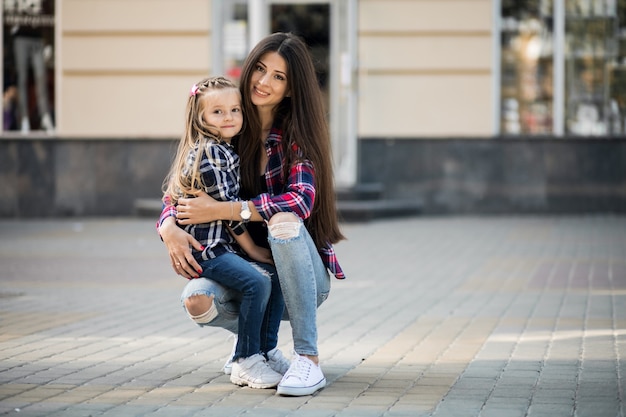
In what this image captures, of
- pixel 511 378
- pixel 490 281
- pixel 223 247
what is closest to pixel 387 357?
pixel 511 378

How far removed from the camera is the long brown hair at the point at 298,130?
5.26m

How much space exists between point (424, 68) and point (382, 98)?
731 millimetres

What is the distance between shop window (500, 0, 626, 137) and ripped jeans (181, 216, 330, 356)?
11.6 m

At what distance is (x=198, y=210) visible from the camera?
502 cm

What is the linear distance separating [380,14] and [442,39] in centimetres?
95

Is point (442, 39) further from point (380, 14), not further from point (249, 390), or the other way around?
point (249, 390)

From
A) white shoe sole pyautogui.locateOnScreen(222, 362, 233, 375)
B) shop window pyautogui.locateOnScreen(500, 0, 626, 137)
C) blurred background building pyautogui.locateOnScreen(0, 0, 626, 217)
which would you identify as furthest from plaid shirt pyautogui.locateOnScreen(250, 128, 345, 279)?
shop window pyautogui.locateOnScreen(500, 0, 626, 137)

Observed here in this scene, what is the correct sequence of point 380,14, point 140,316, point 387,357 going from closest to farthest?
point 387,357, point 140,316, point 380,14

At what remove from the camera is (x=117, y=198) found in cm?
1639

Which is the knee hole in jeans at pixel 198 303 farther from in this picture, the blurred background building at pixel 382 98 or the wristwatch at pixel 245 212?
the blurred background building at pixel 382 98

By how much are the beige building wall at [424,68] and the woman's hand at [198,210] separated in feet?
36.8

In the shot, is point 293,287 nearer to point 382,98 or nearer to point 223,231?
point 223,231

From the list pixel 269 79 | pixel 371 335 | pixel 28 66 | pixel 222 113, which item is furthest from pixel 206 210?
pixel 28 66

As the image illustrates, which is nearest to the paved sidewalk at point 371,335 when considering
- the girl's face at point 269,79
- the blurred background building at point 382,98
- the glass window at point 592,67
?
the girl's face at point 269,79
